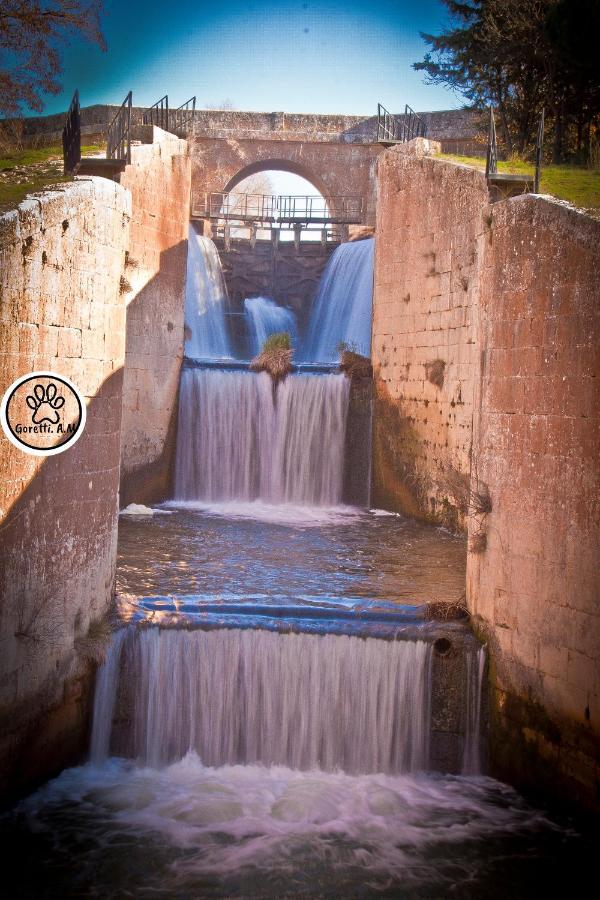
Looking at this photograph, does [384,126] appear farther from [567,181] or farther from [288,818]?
[288,818]

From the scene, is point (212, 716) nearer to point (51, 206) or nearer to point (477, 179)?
point (51, 206)

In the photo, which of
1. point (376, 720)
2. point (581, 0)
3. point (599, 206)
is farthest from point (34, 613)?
point (581, 0)

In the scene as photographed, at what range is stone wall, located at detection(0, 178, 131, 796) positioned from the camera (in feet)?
20.4

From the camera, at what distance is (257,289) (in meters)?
19.5

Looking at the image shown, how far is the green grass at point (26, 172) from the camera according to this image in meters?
7.11

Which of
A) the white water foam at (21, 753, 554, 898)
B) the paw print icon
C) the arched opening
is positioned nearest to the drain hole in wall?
the white water foam at (21, 753, 554, 898)

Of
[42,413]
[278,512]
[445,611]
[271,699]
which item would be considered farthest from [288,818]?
[278,512]

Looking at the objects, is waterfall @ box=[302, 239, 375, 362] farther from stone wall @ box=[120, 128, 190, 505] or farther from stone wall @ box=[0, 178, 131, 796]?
stone wall @ box=[0, 178, 131, 796]

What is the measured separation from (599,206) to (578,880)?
5.03 m

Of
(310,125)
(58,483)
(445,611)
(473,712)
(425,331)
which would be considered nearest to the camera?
(58,483)

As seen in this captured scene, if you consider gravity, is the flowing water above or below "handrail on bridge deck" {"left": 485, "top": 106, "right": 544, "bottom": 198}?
below

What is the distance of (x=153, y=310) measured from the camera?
1338 centimetres

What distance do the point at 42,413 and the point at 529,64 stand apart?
12067 mm

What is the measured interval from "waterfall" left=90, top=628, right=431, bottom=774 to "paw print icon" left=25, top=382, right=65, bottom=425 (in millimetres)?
1970
